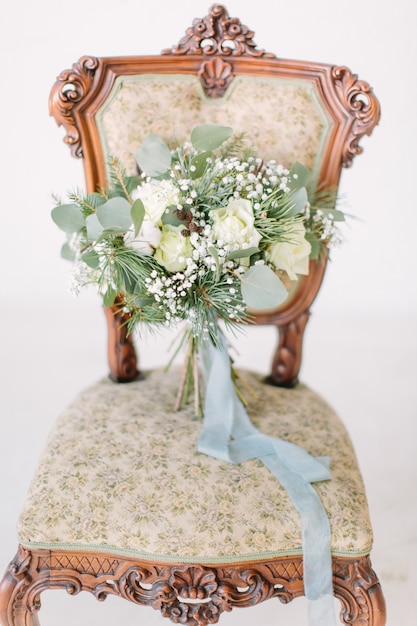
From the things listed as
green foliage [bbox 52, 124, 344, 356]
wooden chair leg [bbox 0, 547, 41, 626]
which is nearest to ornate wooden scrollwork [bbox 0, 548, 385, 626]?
wooden chair leg [bbox 0, 547, 41, 626]

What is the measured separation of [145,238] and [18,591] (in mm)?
658

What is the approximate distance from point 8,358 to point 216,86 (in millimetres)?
1712

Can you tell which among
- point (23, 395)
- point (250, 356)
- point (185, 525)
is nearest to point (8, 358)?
point (23, 395)

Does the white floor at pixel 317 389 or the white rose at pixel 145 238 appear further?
the white floor at pixel 317 389

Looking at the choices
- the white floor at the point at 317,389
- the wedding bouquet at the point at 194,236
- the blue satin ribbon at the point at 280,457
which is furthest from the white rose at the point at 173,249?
the white floor at the point at 317,389

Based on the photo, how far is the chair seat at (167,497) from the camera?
1.16 meters

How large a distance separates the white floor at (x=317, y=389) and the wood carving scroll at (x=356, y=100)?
810mm

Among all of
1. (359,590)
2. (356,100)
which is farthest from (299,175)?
(359,590)

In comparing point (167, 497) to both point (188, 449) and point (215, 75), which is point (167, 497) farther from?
point (215, 75)

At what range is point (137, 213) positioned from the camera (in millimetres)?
1184

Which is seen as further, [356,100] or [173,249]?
[356,100]

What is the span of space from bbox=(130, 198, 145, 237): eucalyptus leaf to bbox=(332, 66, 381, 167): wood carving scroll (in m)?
0.54

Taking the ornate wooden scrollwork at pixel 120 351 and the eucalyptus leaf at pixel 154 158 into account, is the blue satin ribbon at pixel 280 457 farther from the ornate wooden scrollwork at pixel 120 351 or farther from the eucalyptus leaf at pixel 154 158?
the eucalyptus leaf at pixel 154 158

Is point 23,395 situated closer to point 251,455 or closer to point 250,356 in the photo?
point 250,356
